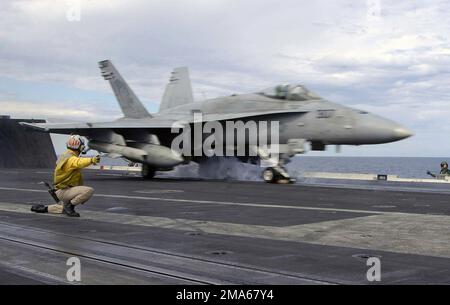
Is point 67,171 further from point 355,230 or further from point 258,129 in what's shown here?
point 258,129

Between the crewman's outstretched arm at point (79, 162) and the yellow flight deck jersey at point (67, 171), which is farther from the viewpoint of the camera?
the yellow flight deck jersey at point (67, 171)

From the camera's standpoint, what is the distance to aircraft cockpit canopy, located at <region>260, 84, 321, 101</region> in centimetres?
2211

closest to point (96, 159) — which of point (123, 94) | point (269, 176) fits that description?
point (269, 176)

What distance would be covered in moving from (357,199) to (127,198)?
652 cm

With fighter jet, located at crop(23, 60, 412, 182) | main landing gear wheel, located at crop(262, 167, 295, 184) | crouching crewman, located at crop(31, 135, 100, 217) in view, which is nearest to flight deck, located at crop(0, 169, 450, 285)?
crouching crewman, located at crop(31, 135, 100, 217)

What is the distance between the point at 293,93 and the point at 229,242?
594 inches

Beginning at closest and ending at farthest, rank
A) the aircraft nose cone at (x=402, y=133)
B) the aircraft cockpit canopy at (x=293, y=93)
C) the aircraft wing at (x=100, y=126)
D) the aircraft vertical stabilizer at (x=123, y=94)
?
the aircraft nose cone at (x=402, y=133), the aircraft cockpit canopy at (x=293, y=93), the aircraft wing at (x=100, y=126), the aircraft vertical stabilizer at (x=123, y=94)

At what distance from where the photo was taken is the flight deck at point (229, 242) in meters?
5.66

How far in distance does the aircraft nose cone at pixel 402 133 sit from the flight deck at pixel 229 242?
5453mm

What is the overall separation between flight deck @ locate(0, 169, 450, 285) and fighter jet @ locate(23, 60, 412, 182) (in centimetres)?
664

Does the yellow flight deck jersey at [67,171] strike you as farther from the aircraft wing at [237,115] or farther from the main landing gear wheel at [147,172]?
the main landing gear wheel at [147,172]

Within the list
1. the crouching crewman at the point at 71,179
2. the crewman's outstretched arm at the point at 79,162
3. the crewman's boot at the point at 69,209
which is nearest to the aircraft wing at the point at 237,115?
the crouching crewman at the point at 71,179

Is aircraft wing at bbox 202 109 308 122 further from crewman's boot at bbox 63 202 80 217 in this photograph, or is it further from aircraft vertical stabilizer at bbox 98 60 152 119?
crewman's boot at bbox 63 202 80 217
